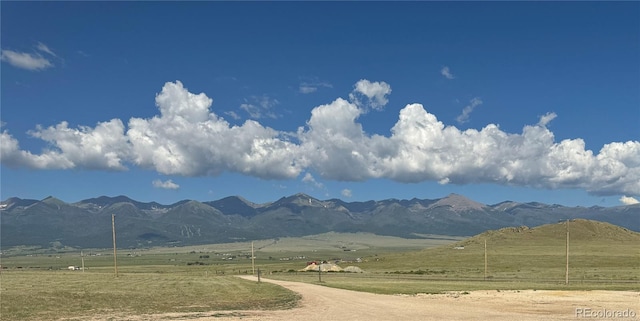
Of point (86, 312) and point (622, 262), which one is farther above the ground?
point (86, 312)

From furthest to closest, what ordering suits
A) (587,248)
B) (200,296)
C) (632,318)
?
(587,248), (200,296), (632,318)

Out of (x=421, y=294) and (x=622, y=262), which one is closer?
(x=421, y=294)

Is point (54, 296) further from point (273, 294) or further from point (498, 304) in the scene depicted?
point (498, 304)

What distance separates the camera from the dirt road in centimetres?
3447

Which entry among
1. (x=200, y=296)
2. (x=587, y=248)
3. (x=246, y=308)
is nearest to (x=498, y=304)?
(x=246, y=308)

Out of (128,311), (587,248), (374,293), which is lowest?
(587,248)

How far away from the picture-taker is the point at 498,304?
43.3m

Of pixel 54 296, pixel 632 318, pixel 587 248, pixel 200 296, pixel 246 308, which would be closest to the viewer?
pixel 632 318

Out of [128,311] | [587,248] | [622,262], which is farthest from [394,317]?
[587,248]

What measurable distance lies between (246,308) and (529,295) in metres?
28.2

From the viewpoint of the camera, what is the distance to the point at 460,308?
4031 centimetres

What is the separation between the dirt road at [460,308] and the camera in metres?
34.5

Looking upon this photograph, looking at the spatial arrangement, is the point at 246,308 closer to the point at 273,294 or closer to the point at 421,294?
the point at 273,294

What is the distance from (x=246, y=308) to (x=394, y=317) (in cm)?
1190
